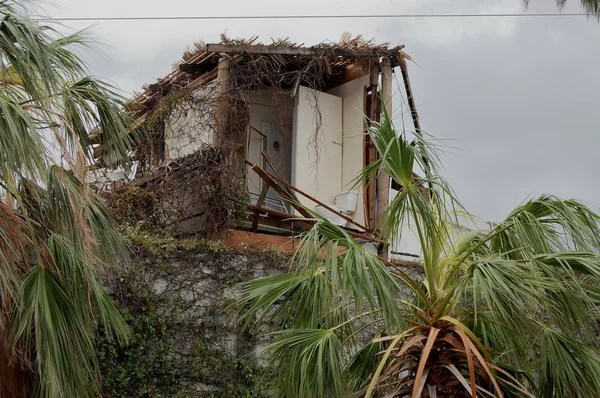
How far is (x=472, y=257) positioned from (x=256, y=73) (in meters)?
A: 5.49

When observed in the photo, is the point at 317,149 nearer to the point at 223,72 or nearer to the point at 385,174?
the point at 385,174

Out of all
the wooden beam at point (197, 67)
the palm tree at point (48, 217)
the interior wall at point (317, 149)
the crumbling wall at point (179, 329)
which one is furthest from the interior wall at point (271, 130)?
the palm tree at point (48, 217)

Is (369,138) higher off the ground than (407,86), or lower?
lower

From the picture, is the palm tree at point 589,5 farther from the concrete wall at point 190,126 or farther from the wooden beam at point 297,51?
the concrete wall at point 190,126

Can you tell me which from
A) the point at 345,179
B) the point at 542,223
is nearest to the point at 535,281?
the point at 542,223

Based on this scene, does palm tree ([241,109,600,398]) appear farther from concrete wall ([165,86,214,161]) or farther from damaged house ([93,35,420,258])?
concrete wall ([165,86,214,161])

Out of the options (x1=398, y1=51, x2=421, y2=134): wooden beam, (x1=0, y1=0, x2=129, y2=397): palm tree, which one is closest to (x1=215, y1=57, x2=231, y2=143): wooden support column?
(x1=398, y1=51, x2=421, y2=134): wooden beam

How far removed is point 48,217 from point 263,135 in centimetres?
644

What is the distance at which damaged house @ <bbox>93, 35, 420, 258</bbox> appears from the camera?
426 inches

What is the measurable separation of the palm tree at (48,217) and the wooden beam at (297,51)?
14.0ft

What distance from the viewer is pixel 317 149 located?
12.7m

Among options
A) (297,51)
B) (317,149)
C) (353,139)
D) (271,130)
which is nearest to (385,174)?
(353,139)

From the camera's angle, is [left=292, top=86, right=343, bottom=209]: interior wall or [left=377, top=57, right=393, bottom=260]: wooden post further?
[left=292, top=86, right=343, bottom=209]: interior wall

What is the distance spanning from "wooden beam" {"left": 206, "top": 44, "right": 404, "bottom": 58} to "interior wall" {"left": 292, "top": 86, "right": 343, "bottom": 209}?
75 centimetres
